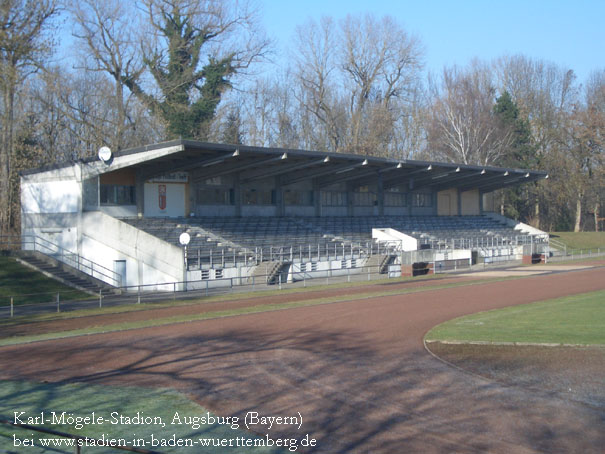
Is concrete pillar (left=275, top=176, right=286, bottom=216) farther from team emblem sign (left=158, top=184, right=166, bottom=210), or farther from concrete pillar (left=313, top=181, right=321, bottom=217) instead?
team emblem sign (left=158, top=184, right=166, bottom=210)

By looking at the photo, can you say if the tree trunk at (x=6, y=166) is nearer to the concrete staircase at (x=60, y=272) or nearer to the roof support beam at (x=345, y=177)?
the concrete staircase at (x=60, y=272)

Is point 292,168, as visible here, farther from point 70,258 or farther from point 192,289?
point 70,258

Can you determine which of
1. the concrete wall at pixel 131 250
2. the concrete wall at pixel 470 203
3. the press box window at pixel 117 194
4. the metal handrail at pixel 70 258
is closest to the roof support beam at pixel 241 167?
the press box window at pixel 117 194

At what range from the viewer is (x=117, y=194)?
1576 inches

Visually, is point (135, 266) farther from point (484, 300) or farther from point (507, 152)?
point (507, 152)

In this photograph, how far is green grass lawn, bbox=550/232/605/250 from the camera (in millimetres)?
68938

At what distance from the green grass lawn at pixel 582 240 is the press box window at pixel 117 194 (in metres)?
49.3

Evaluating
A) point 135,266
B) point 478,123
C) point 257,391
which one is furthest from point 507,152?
point 257,391

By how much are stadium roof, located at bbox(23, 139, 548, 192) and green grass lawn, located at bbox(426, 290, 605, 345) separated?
20.7m

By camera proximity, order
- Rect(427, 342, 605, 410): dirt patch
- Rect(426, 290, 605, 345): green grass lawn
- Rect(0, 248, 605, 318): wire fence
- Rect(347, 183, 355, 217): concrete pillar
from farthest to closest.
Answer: Rect(347, 183, 355, 217): concrete pillar → Rect(0, 248, 605, 318): wire fence → Rect(426, 290, 605, 345): green grass lawn → Rect(427, 342, 605, 410): dirt patch

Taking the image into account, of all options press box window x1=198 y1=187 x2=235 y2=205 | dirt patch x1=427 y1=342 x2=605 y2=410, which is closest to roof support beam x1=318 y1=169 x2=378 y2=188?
press box window x1=198 y1=187 x2=235 y2=205

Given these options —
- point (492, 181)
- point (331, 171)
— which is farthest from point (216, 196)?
point (492, 181)

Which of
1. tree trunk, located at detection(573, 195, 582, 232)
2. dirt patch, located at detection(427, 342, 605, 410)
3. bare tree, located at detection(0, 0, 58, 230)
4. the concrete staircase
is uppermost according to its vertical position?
bare tree, located at detection(0, 0, 58, 230)

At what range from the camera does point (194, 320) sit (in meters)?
22.9
